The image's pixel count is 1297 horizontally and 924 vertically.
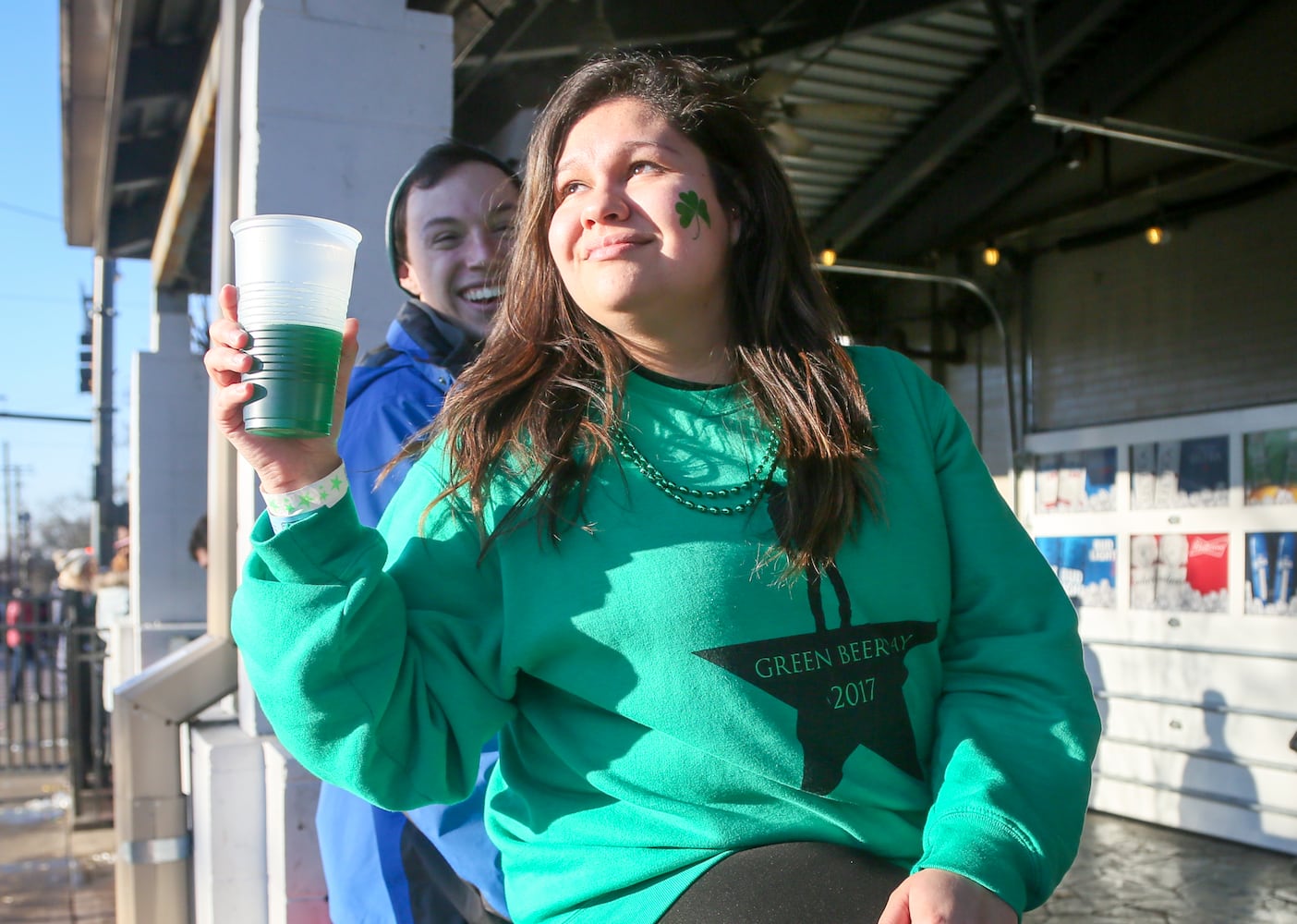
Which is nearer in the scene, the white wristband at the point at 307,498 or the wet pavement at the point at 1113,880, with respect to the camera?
the white wristband at the point at 307,498

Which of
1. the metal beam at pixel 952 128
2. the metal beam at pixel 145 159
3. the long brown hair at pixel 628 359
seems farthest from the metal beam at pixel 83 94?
the metal beam at pixel 952 128

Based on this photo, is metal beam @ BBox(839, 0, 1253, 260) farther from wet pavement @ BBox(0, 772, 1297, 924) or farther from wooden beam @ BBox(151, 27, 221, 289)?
wooden beam @ BBox(151, 27, 221, 289)

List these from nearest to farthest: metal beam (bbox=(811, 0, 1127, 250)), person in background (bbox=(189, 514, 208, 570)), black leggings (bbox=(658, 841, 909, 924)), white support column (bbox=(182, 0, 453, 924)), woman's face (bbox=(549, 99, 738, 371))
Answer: black leggings (bbox=(658, 841, 909, 924))
woman's face (bbox=(549, 99, 738, 371))
white support column (bbox=(182, 0, 453, 924))
metal beam (bbox=(811, 0, 1127, 250))
person in background (bbox=(189, 514, 208, 570))

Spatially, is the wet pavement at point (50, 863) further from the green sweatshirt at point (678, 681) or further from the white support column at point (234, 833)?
the green sweatshirt at point (678, 681)

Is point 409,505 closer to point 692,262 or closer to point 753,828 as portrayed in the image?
point 692,262

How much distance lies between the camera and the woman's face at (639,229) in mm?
1546

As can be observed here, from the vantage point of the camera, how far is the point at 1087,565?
891cm

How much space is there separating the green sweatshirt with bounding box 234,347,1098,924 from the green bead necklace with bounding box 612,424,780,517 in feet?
0.04

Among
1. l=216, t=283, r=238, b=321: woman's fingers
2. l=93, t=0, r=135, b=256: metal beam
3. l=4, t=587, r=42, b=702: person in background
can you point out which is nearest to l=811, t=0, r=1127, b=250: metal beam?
l=93, t=0, r=135, b=256: metal beam

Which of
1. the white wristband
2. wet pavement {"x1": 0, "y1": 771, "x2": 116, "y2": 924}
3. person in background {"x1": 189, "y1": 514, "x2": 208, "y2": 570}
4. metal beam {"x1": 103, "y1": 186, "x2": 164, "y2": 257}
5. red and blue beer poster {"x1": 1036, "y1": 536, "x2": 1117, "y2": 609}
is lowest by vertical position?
wet pavement {"x1": 0, "y1": 771, "x2": 116, "y2": 924}

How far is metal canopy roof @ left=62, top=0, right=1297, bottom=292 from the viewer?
5.86 metres

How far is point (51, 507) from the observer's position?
79250mm

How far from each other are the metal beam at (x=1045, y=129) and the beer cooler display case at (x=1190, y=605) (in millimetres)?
2247

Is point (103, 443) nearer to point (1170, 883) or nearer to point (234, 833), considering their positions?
point (234, 833)
